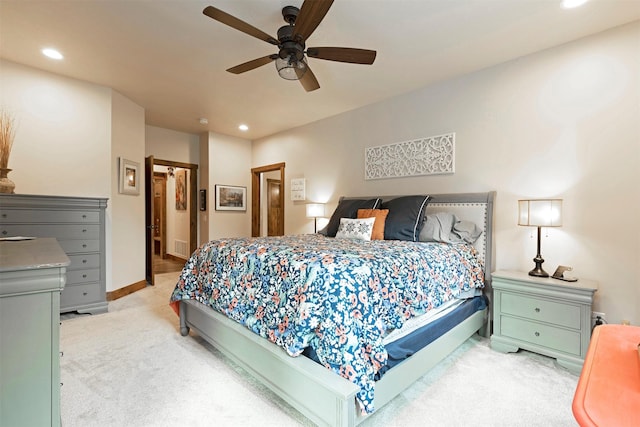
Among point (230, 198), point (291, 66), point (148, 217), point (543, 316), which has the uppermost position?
point (291, 66)

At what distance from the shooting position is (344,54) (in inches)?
82.8

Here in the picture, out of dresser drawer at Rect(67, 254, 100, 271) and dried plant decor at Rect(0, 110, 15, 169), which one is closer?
dried plant decor at Rect(0, 110, 15, 169)

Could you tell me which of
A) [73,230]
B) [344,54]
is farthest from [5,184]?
[344,54]

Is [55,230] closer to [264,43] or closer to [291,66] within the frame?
[264,43]

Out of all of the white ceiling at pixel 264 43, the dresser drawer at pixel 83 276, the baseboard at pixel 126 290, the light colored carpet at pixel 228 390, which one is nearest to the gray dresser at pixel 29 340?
the light colored carpet at pixel 228 390

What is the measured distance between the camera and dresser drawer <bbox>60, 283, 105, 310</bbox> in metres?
3.13

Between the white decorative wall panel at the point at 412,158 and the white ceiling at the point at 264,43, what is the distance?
667mm

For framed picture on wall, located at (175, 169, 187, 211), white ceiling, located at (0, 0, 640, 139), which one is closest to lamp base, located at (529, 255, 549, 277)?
white ceiling, located at (0, 0, 640, 139)

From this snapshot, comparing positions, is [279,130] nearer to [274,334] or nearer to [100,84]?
[100,84]

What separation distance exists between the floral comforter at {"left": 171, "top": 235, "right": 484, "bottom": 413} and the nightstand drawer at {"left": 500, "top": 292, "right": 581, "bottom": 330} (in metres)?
0.37

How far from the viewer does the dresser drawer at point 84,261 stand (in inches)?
125

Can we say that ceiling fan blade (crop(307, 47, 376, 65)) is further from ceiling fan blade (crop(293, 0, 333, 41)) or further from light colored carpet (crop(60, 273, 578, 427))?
light colored carpet (crop(60, 273, 578, 427))

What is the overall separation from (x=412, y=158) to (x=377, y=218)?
38.2 inches

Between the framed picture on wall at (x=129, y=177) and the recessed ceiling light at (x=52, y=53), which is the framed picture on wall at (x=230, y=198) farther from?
the recessed ceiling light at (x=52, y=53)
